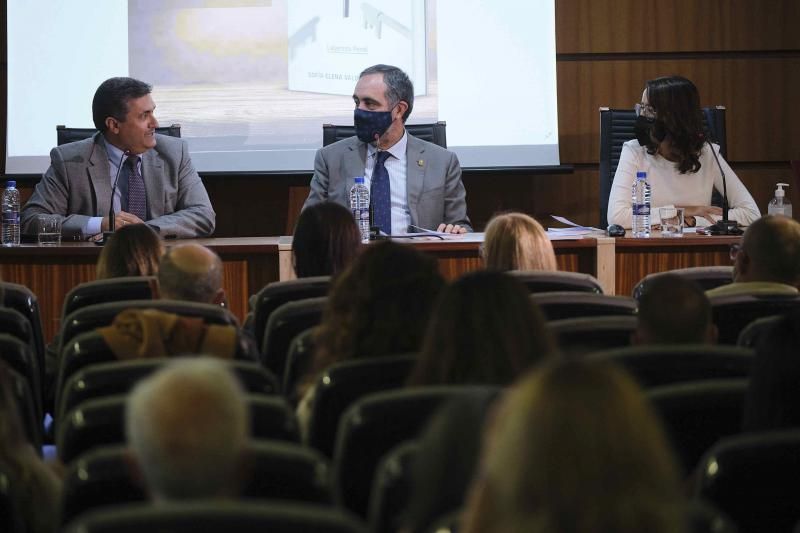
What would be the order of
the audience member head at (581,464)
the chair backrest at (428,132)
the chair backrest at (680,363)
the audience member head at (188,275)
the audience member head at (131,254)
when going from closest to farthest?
the audience member head at (581,464) < the chair backrest at (680,363) < the audience member head at (188,275) < the audience member head at (131,254) < the chair backrest at (428,132)

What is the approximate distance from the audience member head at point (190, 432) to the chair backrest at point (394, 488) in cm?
30

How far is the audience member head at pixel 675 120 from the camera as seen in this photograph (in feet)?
19.5

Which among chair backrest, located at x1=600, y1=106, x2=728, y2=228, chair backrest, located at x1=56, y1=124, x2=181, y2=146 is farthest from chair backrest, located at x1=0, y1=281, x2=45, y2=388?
chair backrest, located at x1=600, y1=106, x2=728, y2=228

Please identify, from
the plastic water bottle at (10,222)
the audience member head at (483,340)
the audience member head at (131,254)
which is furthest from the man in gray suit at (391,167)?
the audience member head at (483,340)

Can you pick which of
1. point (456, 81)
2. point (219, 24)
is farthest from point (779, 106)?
point (219, 24)

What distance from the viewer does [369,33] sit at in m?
7.10

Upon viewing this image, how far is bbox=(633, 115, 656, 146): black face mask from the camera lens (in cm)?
600

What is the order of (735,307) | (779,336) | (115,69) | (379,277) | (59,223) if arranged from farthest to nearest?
(115,69), (59,223), (735,307), (379,277), (779,336)

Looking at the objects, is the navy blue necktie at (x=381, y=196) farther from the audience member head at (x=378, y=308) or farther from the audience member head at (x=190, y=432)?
the audience member head at (x=190, y=432)

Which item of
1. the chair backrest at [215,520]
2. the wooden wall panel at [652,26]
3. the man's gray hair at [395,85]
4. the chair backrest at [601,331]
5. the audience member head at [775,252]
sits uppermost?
the wooden wall panel at [652,26]

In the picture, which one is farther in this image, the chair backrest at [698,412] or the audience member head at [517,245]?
the audience member head at [517,245]

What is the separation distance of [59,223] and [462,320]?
380 cm

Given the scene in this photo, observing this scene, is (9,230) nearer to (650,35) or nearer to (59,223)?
(59,223)

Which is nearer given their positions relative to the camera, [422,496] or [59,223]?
[422,496]
